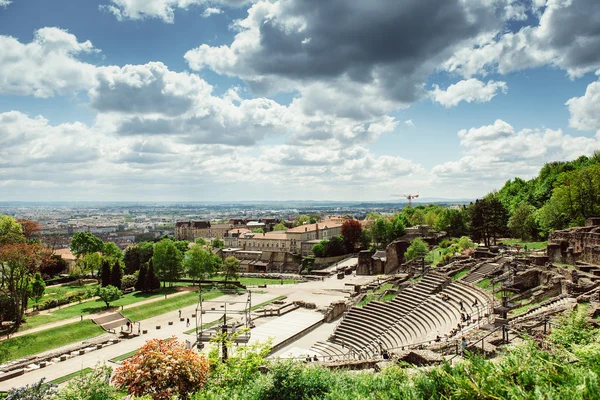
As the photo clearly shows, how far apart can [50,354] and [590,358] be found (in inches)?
1293

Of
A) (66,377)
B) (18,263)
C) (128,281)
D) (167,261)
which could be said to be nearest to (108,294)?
(18,263)

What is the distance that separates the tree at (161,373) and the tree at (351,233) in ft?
222

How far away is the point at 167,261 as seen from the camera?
54500 mm

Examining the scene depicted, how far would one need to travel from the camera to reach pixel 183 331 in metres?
34.6

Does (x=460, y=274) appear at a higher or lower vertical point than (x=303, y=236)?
higher

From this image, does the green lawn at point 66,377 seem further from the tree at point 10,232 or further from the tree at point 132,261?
the tree at point 132,261

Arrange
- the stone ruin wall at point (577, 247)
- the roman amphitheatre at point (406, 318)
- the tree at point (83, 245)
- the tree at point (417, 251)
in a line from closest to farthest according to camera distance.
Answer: the roman amphitheatre at point (406, 318) < the stone ruin wall at point (577, 247) < the tree at point (417, 251) < the tree at point (83, 245)

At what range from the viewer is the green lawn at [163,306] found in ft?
130

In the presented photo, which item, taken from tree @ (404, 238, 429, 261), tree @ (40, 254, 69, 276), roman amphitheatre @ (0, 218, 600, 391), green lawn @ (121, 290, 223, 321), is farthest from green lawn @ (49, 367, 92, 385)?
tree @ (40, 254, 69, 276)

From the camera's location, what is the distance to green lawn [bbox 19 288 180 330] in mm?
36031

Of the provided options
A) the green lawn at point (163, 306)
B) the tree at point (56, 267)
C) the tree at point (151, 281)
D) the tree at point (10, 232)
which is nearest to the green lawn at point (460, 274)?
the green lawn at point (163, 306)

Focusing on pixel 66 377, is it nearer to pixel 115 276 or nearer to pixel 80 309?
pixel 80 309

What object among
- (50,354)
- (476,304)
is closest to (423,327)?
(476,304)

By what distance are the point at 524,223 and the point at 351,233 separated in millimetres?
34415
